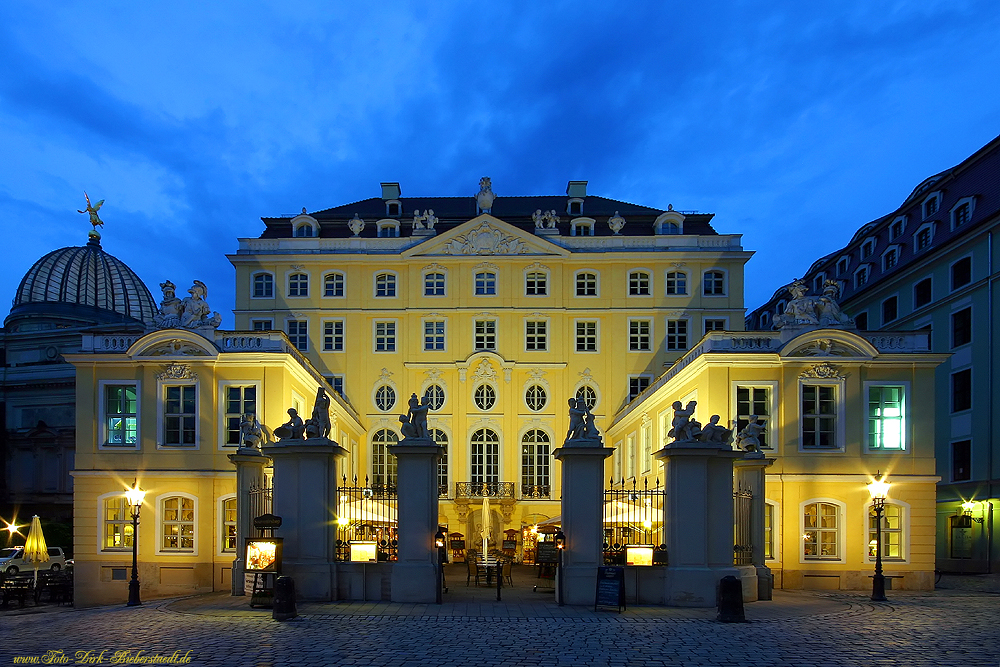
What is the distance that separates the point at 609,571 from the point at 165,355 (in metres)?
18.2

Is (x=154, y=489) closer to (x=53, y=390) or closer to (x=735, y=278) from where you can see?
(x=735, y=278)

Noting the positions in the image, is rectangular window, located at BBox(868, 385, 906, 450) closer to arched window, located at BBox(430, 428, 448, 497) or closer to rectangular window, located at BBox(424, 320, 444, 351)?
arched window, located at BBox(430, 428, 448, 497)

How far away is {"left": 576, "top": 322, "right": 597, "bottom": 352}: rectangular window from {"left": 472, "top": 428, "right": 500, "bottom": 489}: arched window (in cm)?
639

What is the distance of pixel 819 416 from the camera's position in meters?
31.5

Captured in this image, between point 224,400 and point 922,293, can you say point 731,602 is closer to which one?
point 224,400

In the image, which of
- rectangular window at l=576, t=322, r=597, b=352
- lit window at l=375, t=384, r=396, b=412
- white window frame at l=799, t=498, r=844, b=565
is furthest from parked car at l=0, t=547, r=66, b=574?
white window frame at l=799, t=498, r=844, b=565

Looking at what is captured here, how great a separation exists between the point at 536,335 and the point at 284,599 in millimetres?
30732

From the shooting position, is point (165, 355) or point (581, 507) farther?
point (165, 355)

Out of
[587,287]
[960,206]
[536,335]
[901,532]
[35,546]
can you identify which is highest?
[960,206]

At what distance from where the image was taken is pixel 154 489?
31844mm

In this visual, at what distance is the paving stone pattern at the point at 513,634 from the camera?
595 inches

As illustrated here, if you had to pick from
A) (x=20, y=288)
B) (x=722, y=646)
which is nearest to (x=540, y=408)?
(x=722, y=646)

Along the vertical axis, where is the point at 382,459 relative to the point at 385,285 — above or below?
below

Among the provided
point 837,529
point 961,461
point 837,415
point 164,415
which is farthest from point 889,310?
point 164,415
